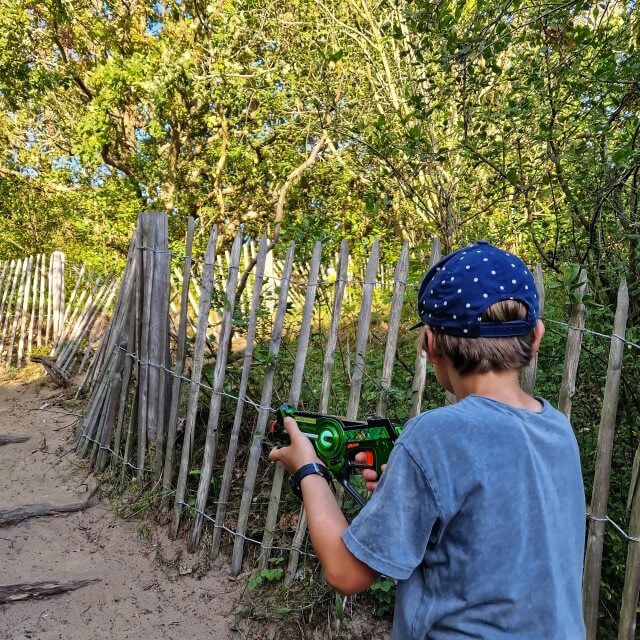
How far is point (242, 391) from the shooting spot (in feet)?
9.93

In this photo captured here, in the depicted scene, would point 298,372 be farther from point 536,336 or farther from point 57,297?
point 57,297

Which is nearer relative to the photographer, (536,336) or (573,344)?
(536,336)

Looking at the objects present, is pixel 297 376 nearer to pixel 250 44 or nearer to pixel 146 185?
pixel 250 44

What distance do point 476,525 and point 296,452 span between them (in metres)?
0.55

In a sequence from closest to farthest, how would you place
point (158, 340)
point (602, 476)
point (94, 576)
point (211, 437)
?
1. point (602, 476)
2. point (94, 576)
3. point (211, 437)
4. point (158, 340)

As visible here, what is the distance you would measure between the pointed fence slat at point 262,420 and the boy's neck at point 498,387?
186cm

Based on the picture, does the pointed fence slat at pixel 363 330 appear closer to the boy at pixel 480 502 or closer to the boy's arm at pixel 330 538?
the boy's arm at pixel 330 538

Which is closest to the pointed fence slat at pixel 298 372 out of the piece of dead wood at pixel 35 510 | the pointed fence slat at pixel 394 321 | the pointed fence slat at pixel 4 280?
the pointed fence slat at pixel 394 321

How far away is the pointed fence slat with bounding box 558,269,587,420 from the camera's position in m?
2.08

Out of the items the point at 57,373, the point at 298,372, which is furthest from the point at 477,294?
the point at 57,373

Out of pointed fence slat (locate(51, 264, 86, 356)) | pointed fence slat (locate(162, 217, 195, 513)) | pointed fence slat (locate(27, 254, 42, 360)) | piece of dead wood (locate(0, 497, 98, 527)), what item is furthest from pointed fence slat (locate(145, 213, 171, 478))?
pointed fence slat (locate(27, 254, 42, 360))

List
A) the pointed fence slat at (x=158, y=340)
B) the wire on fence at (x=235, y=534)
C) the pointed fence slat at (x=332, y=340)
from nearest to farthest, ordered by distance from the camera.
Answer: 1. the pointed fence slat at (x=332, y=340)
2. the wire on fence at (x=235, y=534)
3. the pointed fence slat at (x=158, y=340)

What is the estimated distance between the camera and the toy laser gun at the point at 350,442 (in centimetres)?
145

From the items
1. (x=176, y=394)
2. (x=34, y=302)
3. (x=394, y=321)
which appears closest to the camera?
(x=394, y=321)
